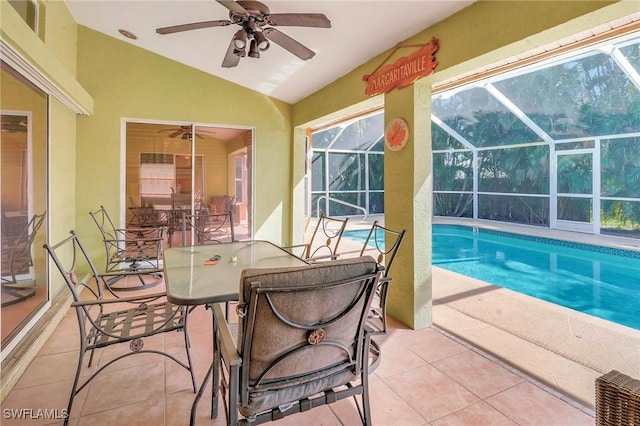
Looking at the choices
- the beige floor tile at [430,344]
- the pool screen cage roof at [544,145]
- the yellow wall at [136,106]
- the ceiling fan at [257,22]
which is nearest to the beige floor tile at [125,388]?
the beige floor tile at [430,344]

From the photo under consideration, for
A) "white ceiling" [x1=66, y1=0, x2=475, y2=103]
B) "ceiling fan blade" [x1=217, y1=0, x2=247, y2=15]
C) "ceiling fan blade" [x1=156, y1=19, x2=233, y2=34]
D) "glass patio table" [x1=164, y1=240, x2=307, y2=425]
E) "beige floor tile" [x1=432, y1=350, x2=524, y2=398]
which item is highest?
"white ceiling" [x1=66, y1=0, x2=475, y2=103]

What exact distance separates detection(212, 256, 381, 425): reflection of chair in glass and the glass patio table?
204 mm

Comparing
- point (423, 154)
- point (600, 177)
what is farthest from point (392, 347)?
point (600, 177)

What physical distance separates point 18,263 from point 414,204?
3.31m

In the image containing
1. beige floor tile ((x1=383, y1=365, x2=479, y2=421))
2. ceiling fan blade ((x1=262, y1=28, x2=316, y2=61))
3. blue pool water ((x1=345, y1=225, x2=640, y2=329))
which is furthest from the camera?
blue pool water ((x1=345, y1=225, x2=640, y2=329))

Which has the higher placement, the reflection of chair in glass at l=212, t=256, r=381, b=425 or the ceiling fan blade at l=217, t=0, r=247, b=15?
the ceiling fan blade at l=217, t=0, r=247, b=15

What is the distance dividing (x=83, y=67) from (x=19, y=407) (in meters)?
4.09

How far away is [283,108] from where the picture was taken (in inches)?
212

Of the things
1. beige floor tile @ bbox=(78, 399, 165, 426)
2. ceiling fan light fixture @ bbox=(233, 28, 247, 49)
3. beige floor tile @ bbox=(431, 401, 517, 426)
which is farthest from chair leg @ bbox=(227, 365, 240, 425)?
ceiling fan light fixture @ bbox=(233, 28, 247, 49)

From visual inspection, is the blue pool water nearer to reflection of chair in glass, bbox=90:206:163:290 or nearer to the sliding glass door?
reflection of chair in glass, bbox=90:206:163:290

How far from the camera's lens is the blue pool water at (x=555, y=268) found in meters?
4.27

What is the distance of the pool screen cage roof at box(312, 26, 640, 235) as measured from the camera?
681 cm

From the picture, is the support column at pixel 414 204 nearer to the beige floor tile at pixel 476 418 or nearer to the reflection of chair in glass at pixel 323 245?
the reflection of chair in glass at pixel 323 245

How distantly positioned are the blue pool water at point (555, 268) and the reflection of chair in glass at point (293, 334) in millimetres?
4023
